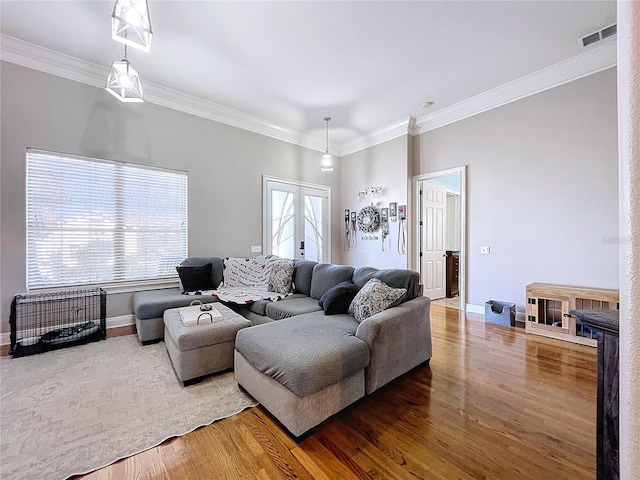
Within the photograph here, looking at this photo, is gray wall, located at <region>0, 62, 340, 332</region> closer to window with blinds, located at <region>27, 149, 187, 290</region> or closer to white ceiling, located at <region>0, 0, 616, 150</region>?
window with blinds, located at <region>27, 149, 187, 290</region>

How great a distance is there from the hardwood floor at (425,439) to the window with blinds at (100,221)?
2.85 metres

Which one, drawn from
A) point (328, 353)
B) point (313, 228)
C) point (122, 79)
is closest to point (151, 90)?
point (122, 79)

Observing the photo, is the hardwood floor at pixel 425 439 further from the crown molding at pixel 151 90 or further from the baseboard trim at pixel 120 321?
the crown molding at pixel 151 90

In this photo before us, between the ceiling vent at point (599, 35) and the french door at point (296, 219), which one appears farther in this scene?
the french door at point (296, 219)

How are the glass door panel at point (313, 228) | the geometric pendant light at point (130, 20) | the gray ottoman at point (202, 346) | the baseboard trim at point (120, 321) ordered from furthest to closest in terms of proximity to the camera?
the glass door panel at point (313, 228) → the baseboard trim at point (120, 321) → the gray ottoman at point (202, 346) → the geometric pendant light at point (130, 20)

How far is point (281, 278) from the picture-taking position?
3637 mm

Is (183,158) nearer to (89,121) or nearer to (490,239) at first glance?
(89,121)

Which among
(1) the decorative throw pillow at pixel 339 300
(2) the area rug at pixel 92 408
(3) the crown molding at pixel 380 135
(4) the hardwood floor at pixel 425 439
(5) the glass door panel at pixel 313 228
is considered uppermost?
(3) the crown molding at pixel 380 135

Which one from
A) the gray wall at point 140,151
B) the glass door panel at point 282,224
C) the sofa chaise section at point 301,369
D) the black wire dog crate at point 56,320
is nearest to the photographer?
the sofa chaise section at point 301,369

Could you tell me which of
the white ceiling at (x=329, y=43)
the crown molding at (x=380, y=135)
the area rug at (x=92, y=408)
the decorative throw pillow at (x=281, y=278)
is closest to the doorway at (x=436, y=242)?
the crown molding at (x=380, y=135)

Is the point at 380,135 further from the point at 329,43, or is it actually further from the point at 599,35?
the point at 599,35

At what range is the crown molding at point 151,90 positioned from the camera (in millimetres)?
3045

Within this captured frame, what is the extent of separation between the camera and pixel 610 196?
3.12 metres

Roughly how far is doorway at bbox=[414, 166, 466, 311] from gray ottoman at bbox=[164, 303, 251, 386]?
3628mm
